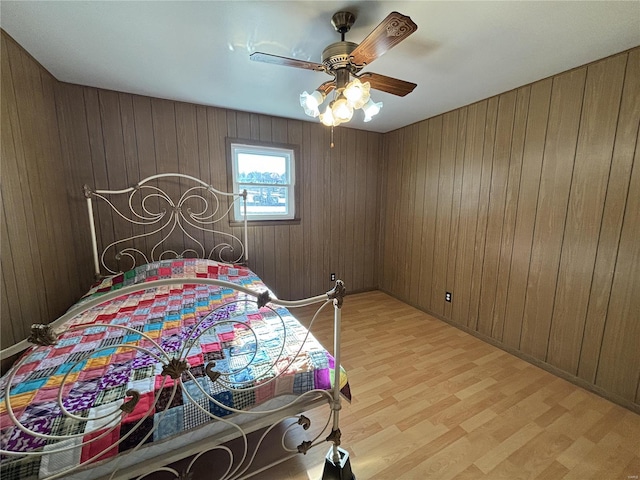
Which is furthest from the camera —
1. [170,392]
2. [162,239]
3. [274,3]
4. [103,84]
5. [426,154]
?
[426,154]

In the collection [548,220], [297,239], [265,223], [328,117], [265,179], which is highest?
[328,117]

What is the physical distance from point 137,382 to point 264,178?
7.85 feet

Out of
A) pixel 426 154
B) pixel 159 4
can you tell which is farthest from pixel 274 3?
pixel 426 154

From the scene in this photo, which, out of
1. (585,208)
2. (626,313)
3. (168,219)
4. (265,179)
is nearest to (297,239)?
(265,179)

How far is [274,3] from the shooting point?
1.30 metres

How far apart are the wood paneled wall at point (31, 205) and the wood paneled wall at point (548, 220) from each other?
3.53m

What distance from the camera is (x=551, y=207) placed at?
2059 mm

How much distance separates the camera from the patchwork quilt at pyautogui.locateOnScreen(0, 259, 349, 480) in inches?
33.2

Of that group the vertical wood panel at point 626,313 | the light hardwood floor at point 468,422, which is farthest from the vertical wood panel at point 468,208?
the vertical wood panel at point 626,313

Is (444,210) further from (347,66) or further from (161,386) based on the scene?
(161,386)

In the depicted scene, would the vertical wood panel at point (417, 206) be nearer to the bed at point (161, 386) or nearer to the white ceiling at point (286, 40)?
the white ceiling at point (286, 40)

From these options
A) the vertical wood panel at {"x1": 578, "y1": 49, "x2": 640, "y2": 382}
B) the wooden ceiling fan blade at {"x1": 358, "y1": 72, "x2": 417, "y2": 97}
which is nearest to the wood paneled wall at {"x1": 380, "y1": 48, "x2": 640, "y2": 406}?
the vertical wood panel at {"x1": 578, "y1": 49, "x2": 640, "y2": 382}

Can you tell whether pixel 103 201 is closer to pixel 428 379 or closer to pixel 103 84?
pixel 103 84

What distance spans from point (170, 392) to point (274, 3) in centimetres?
186
